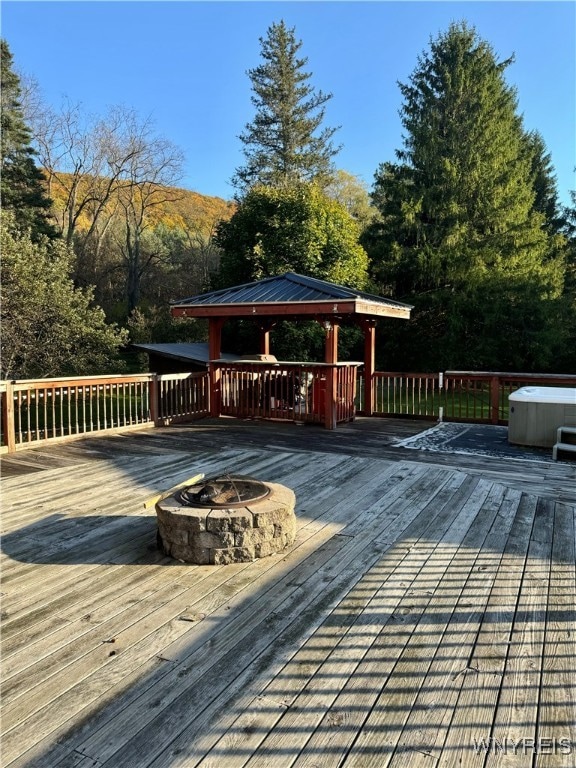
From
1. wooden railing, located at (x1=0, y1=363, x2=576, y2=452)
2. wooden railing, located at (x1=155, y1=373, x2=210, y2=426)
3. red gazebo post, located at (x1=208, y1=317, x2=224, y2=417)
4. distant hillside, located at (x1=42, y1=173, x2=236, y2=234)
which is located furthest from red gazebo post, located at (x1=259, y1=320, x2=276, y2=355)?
distant hillside, located at (x1=42, y1=173, x2=236, y2=234)

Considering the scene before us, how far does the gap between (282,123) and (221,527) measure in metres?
23.8

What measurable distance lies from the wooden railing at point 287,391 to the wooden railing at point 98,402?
1.70ft

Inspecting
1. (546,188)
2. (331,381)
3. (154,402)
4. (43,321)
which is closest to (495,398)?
(331,381)

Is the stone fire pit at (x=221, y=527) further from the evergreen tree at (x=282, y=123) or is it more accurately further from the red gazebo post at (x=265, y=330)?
the evergreen tree at (x=282, y=123)

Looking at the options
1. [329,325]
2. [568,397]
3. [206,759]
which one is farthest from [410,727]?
[329,325]

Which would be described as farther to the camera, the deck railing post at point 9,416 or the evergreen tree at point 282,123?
the evergreen tree at point 282,123

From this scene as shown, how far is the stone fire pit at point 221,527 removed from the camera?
3.00 metres

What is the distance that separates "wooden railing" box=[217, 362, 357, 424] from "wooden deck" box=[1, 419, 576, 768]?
12.7ft

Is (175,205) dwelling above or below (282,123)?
below

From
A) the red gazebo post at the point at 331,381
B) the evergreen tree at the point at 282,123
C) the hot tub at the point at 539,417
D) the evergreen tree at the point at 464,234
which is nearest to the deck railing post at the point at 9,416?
the red gazebo post at the point at 331,381

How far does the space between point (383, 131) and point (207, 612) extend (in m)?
19.8

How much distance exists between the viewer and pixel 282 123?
23281 millimetres

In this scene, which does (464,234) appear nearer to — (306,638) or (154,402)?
(154,402)

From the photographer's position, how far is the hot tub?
6258 millimetres
